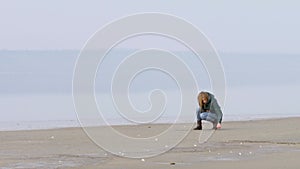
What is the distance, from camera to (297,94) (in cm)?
3469

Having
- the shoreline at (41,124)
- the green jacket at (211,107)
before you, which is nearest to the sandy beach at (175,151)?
the green jacket at (211,107)

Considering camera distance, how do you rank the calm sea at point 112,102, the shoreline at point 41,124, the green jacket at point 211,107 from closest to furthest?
the green jacket at point 211,107, the shoreline at point 41,124, the calm sea at point 112,102

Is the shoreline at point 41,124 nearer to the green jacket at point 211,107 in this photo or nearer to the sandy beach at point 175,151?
the sandy beach at point 175,151

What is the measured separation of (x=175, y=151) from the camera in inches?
577

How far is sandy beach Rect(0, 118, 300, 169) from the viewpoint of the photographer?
512 inches

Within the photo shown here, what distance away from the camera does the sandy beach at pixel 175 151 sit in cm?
1299

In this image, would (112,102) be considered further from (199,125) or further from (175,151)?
(175,151)

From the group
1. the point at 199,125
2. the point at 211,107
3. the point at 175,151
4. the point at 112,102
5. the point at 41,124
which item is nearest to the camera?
the point at 175,151

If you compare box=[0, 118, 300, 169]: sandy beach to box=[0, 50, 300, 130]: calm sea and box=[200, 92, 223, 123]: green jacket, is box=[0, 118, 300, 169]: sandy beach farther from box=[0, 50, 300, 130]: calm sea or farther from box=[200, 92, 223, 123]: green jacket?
box=[0, 50, 300, 130]: calm sea

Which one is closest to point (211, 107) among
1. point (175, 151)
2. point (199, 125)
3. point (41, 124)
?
point (199, 125)

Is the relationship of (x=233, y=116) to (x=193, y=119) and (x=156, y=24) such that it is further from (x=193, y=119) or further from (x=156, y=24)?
(x=156, y=24)

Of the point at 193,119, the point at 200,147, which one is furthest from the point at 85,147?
the point at 193,119

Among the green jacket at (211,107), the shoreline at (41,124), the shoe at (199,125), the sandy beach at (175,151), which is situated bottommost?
the sandy beach at (175,151)

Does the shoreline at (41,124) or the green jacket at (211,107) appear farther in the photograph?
the shoreline at (41,124)
